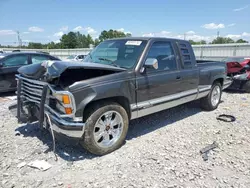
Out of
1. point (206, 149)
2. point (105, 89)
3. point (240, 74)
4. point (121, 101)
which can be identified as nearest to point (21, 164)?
point (105, 89)

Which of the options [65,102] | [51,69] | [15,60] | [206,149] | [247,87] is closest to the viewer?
[65,102]

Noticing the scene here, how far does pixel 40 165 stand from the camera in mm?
2982

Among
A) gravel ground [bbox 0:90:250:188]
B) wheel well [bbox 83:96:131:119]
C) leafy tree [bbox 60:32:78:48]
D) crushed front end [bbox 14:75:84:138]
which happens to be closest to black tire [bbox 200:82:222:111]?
gravel ground [bbox 0:90:250:188]

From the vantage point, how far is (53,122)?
295 cm

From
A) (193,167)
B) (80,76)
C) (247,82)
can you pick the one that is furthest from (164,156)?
(247,82)

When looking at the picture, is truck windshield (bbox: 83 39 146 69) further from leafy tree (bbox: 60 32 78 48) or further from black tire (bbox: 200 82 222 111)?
leafy tree (bbox: 60 32 78 48)

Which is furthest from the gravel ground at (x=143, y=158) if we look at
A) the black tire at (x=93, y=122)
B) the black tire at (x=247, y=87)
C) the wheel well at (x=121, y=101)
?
the black tire at (x=247, y=87)

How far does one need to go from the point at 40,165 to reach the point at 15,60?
554 centimetres

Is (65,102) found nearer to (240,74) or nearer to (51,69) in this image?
(51,69)

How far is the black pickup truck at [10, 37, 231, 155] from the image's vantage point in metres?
2.88

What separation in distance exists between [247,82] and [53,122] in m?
7.51

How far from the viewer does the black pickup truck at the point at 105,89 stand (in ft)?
9.46

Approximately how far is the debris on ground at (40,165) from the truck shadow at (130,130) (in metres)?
0.27

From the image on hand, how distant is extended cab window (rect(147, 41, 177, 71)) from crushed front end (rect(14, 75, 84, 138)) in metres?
1.78
